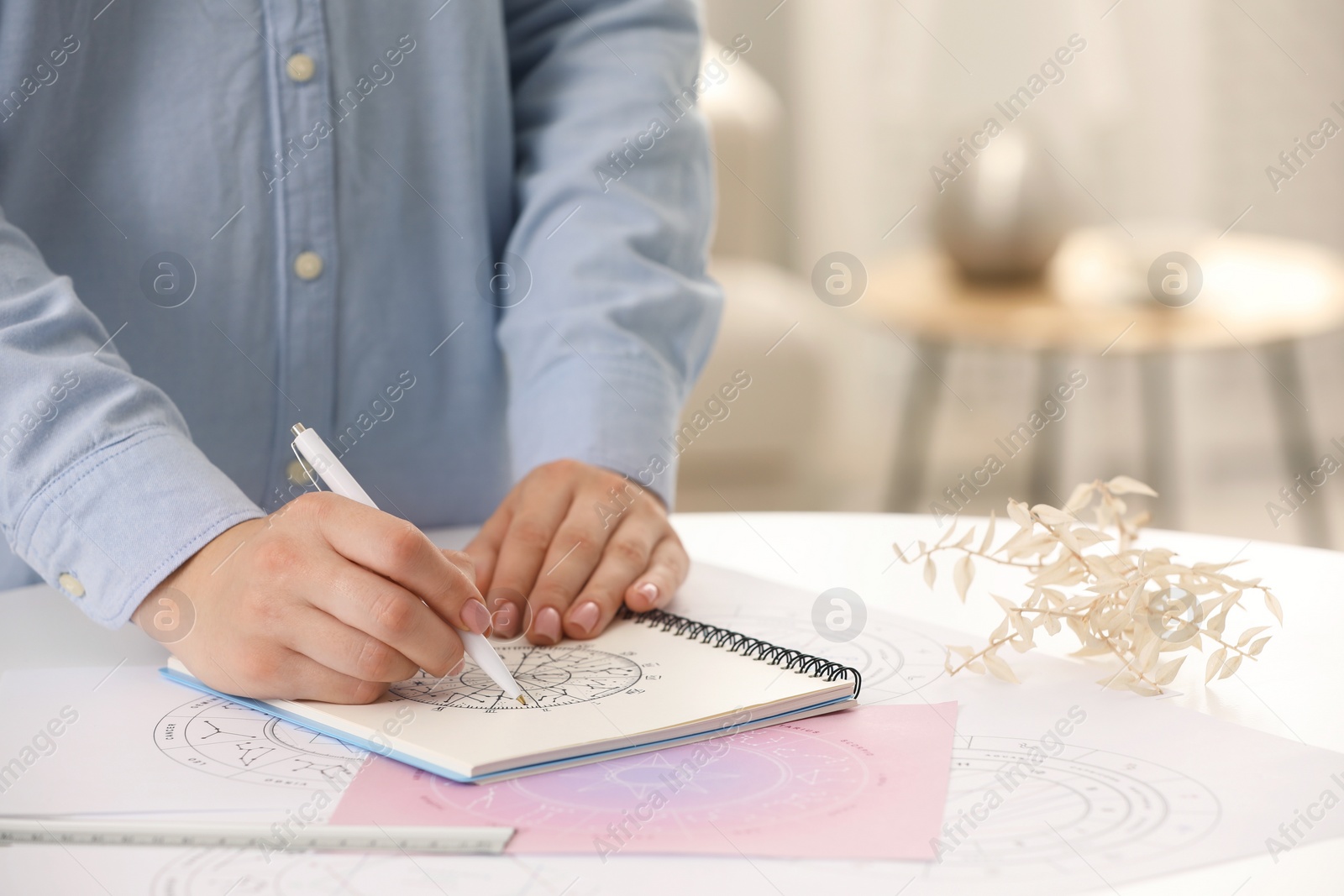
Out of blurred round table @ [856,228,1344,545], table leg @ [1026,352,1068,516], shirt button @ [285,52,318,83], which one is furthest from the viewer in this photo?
table leg @ [1026,352,1068,516]

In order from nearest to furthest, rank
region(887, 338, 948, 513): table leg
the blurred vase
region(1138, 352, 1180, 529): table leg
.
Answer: the blurred vase, region(1138, 352, 1180, 529): table leg, region(887, 338, 948, 513): table leg

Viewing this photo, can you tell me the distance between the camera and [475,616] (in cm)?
56

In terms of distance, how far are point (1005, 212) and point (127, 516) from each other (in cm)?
170

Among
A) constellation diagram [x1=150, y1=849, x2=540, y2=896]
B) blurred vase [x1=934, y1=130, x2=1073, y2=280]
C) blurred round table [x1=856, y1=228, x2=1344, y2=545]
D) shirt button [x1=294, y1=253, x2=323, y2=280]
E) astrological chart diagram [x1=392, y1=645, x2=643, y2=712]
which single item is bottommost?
blurred round table [x1=856, y1=228, x2=1344, y2=545]

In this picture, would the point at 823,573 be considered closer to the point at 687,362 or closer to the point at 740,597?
the point at 740,597

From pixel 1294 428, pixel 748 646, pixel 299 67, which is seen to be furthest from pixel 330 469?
pixel 1294 428

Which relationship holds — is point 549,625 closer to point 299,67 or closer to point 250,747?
point 250,747

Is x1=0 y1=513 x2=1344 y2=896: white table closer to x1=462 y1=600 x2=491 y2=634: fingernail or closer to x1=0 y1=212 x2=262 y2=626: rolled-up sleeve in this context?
x1=0 y1=212 x2=262 y2=626: rolled-up sleeve

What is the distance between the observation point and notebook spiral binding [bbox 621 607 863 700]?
584 mm

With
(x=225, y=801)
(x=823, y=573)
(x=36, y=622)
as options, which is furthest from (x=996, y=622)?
(x=36, y=622)

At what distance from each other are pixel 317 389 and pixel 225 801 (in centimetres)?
44

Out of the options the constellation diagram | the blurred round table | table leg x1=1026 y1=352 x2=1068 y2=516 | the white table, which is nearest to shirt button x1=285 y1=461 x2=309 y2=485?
the white table

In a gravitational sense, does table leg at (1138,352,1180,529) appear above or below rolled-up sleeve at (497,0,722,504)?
below

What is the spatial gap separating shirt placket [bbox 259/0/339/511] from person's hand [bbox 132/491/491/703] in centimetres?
30
